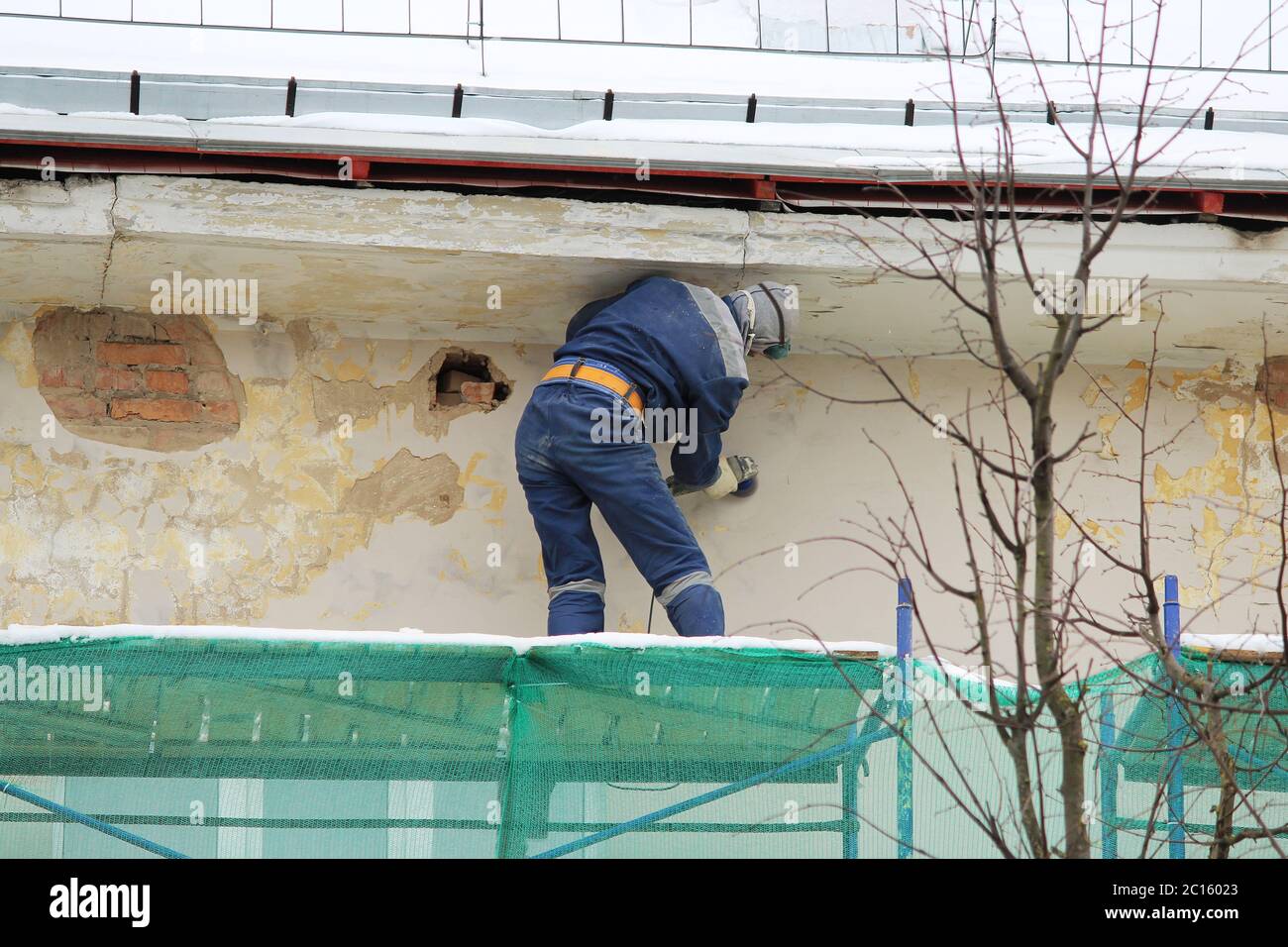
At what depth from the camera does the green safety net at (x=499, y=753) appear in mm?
4391

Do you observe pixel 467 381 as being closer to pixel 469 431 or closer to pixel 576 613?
pixel 469 431

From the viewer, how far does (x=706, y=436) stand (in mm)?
5754

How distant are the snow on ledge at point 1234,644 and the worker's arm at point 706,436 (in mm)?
1786

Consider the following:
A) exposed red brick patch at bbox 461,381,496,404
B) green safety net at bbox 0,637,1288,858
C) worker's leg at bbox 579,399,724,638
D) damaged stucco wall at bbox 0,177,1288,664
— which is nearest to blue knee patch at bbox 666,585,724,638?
worker's leg at bbox 579,399,724,638

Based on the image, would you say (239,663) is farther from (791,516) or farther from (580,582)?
(791,516)

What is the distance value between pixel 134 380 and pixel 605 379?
1848 millimetres

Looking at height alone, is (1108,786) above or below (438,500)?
below

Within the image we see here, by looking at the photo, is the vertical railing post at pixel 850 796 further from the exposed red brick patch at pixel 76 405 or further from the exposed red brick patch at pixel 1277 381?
the exposed red brick patch at pixel 76 405

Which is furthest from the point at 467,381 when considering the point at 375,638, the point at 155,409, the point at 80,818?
the point at 80,818

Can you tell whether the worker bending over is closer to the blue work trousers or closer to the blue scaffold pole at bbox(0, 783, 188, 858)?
the blue work trousers

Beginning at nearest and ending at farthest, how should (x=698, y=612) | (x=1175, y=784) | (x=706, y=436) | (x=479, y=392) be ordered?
(x=1175, y=784)
(x=698, y=612)
(x=706, y=436)
(x=479, y=392)

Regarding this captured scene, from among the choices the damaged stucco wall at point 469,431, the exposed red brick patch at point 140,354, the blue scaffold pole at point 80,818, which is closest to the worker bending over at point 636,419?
the damaged stucco wall at point 469,431

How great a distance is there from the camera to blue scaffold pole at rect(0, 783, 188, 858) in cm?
434
